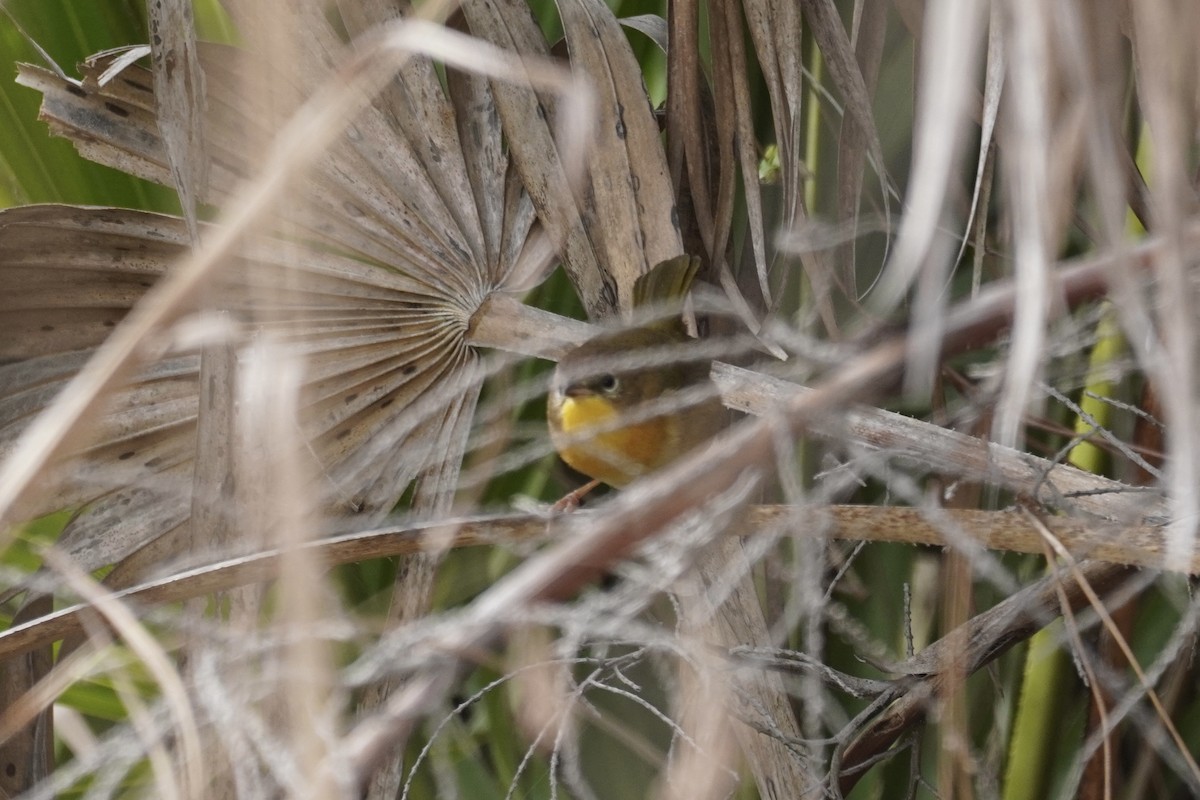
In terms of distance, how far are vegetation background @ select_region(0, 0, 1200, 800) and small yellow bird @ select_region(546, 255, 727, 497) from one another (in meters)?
0.06

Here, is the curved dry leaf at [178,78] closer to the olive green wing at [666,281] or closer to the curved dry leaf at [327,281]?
the curved dry leaf at [327,281]

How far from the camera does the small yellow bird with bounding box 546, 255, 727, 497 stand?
1458mm

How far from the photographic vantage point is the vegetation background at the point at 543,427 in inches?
34.5

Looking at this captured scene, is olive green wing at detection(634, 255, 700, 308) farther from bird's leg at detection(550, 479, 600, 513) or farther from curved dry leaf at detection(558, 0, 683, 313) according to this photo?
bird's leg at detection(550, 479, 600, 513)

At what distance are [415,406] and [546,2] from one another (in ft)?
2.26

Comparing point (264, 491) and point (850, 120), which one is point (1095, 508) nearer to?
point (850, 120)

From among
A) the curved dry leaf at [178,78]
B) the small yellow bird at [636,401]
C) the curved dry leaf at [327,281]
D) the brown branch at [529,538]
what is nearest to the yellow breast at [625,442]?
the small yellow bird at [636,401]

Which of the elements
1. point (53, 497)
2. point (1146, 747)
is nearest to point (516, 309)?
point (53, 497)

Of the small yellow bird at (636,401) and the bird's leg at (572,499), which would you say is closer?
the small yellow bird at (636,401)

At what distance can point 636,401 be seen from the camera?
6.08 ft

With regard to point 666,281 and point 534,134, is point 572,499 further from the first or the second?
point 534,134

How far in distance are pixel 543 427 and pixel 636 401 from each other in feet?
0.66

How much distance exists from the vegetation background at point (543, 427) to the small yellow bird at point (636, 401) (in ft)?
0.19

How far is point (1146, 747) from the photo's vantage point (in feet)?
4.32
